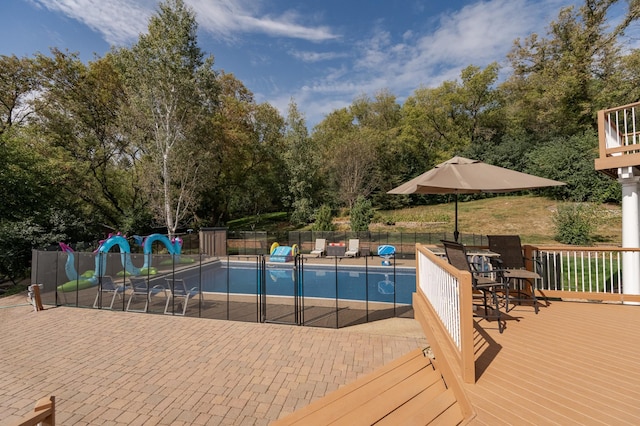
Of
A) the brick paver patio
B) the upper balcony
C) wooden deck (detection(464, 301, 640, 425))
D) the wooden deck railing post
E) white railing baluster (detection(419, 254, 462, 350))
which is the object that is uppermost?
the upper balcony

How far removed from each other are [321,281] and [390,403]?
33.7ft

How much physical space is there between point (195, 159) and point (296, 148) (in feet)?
31.9

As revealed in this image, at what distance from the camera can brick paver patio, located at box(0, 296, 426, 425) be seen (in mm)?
3639

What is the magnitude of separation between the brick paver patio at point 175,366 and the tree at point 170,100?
11.0 m

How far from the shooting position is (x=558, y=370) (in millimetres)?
2654

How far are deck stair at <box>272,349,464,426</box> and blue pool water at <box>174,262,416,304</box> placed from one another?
6501mm

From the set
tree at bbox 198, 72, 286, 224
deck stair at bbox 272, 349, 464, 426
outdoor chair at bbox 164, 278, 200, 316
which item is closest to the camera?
deck stair at bbox 272, 349, 464, 426

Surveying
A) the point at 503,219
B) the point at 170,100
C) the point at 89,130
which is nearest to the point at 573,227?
the point at 503,219

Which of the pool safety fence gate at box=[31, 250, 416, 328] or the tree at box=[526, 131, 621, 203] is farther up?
the tree at box=[526, 131, 621, 203]

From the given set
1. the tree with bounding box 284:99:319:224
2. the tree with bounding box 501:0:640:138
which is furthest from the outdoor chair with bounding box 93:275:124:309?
the tree with bounding box 501:0:640:138

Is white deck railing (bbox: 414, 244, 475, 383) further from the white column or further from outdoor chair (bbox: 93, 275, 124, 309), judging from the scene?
outdoor chair (bbox: 93, 275, 124, 309)

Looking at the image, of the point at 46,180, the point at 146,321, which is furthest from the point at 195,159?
the point at 146,321

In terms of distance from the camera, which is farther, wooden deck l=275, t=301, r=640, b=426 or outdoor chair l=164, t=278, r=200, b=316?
outdoor chair l=164, t=278, r=200, b=316

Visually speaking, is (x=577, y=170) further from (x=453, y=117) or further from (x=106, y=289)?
(x=106, y=289)
